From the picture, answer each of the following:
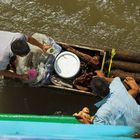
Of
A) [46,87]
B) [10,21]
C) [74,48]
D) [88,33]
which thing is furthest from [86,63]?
[10,21]

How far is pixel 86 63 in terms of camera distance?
6988 millimetres

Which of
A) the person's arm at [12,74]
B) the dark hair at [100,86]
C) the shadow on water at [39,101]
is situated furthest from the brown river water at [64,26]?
the dark hair at [100,86]

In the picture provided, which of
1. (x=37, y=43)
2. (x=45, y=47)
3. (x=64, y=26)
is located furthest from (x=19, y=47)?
(x=64, y=26)

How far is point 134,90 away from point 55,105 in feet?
5.68

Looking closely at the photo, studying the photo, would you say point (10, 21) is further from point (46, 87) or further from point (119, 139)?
point (119, 139)

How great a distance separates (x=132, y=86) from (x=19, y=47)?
194 centimetres

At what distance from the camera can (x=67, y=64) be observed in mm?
6918

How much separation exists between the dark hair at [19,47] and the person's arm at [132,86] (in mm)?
1764

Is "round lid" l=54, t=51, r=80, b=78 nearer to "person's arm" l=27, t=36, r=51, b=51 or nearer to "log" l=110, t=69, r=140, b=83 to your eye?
"person's arm" l=27, t=36, r=51, b=51

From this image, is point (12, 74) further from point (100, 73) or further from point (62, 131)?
point (62, 131)

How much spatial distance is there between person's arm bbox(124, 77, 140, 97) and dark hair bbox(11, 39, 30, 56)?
176 cm

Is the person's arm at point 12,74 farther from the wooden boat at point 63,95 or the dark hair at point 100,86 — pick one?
the dark hair at point 100,86

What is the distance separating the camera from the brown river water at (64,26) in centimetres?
751

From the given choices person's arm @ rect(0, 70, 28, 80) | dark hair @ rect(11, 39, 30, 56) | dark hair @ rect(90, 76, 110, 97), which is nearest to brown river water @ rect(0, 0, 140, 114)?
person's arm @ rect(0, 70, 28, 80)
